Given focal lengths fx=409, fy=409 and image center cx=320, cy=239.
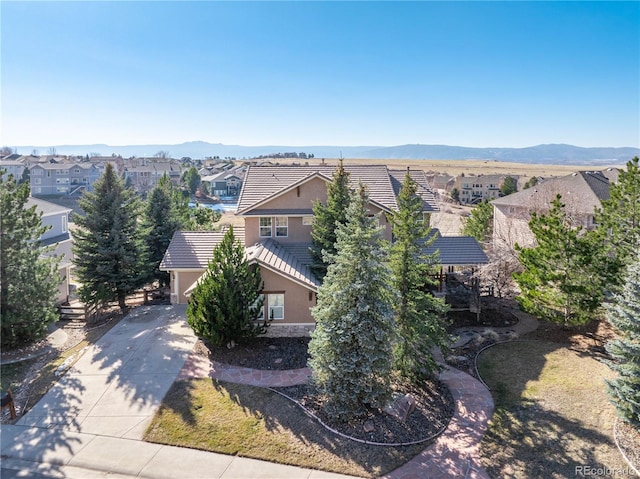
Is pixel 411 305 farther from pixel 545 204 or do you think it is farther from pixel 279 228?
pixel 545 204

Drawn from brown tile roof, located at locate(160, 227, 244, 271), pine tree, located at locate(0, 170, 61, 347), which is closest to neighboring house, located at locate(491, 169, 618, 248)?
brown tile roof, located at locate(160, 227, 244, 271)

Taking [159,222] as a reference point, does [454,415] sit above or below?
below

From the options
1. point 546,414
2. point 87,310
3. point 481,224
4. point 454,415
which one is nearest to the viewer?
Result: point 546,414

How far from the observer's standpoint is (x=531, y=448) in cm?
1197

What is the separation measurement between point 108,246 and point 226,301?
34.1ft

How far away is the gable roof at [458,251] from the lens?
23188mm

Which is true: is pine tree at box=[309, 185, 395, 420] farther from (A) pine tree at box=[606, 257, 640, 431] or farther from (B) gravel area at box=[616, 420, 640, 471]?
(A) pine tree at box=[606, 257, 640, 431]

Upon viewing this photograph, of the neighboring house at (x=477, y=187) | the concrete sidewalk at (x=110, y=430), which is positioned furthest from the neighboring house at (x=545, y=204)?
the neighboring house at (x=477, y=187)

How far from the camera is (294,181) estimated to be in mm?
25141

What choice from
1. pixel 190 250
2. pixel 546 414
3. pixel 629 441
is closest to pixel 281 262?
pixel 190 250

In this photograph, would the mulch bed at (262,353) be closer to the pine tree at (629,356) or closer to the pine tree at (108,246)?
the pine tree at (108,246)

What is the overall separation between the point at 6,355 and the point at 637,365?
940 inches

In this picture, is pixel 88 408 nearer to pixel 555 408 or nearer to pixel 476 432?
pixel 476 432

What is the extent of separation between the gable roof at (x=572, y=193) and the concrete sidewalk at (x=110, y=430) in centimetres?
3137
